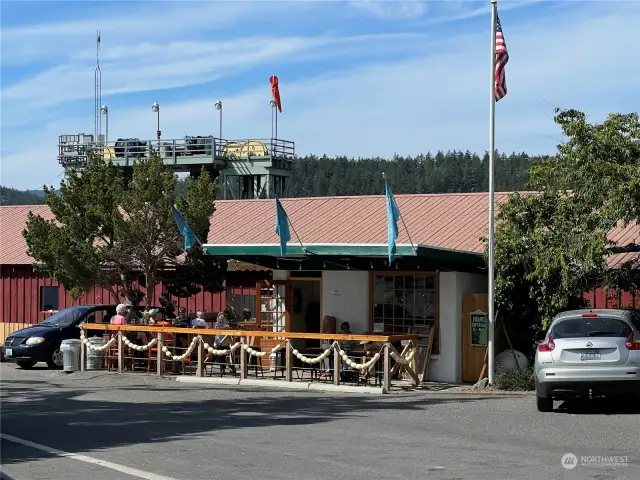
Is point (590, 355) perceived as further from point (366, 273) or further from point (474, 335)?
point (366, 273)

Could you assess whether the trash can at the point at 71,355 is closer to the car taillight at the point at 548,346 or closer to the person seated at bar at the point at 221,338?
the person seated at bar at the point at 221,338

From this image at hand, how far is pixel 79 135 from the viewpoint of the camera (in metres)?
66.7

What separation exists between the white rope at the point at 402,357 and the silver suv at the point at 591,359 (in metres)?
4.21

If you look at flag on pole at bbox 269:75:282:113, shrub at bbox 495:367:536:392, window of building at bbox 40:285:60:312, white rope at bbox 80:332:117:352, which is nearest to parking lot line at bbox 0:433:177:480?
shrub at bbox 495:367:536:392

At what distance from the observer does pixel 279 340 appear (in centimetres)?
2458

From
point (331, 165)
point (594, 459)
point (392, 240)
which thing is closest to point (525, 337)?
point (392, 240)

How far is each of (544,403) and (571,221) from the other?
567 centimetres

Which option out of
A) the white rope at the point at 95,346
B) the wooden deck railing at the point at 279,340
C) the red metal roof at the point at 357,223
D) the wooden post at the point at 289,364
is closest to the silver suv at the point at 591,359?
the wooden deck railing at the point at 279,340

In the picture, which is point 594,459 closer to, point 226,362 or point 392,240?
point 392,240

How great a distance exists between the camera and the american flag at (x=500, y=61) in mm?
20641

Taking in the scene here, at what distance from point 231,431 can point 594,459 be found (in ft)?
16.3

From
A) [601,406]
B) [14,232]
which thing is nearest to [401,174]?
[14,232]

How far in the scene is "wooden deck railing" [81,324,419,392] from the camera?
20.1 meters

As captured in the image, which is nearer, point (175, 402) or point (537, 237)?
point (175, 402)
